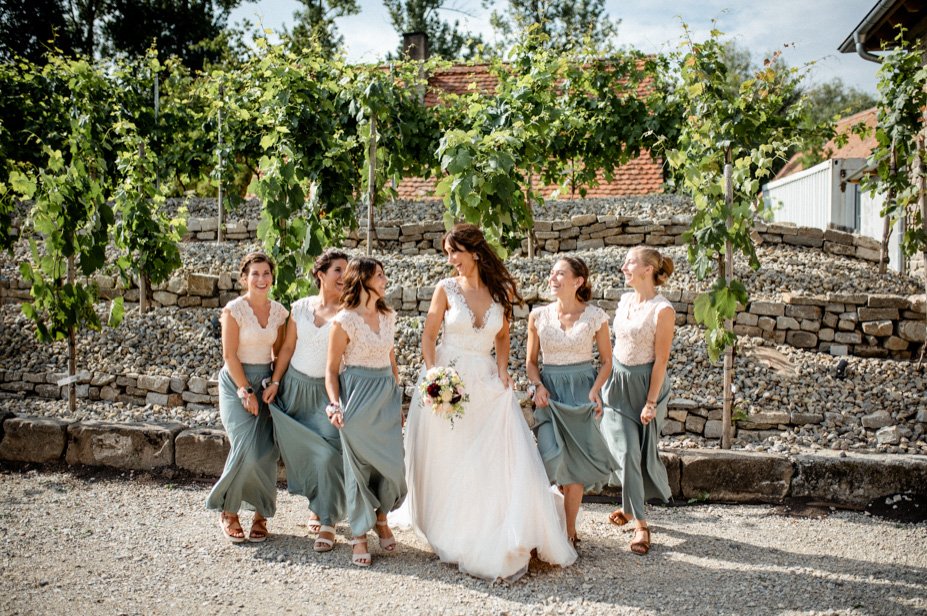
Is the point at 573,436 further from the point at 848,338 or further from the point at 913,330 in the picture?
the point at 913,330

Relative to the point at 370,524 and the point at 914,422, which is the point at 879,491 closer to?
the point at 914,422

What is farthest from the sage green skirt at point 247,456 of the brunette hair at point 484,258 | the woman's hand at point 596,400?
the woman's hand at point 596,400

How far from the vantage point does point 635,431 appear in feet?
12.5

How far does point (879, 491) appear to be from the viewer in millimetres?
4402

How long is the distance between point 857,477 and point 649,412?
176 centimetres

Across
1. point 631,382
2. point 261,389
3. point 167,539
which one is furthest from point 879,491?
point 167,539

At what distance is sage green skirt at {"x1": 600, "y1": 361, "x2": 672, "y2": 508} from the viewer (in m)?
3.79

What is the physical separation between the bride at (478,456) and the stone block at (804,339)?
4287mm

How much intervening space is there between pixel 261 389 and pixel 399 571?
4.18 feet

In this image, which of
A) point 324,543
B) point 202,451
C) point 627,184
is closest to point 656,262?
point 324,543

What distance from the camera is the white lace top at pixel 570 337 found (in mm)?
3717

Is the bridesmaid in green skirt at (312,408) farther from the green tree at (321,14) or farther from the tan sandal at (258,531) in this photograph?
the green tree at (321,14)

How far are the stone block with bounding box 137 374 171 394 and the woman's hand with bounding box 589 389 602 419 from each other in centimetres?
453

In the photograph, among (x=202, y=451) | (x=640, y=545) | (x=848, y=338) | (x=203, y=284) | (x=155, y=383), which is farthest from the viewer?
(x=203, y=284)
